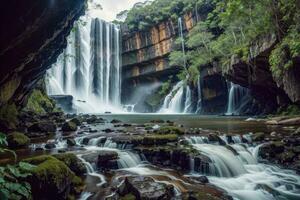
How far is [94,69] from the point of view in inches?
1737

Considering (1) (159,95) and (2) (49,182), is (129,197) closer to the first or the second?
(2) (49,182)

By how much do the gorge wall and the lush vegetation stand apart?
121cm

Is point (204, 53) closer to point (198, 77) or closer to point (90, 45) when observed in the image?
point (198, 77)

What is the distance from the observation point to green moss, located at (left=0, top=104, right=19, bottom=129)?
13810 millimetres

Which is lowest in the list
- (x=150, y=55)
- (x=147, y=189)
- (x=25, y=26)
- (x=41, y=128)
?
(x=147, y=189)

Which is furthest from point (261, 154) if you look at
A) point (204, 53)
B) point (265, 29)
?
point (204, 53)

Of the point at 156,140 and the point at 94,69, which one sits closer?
the point at 156,140

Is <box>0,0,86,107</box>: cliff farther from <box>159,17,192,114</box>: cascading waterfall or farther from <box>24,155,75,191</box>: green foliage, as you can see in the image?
<box>159,17,192,114</box>: cascading waterfall

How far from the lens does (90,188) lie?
6242 mm

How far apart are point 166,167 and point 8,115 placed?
10417mm

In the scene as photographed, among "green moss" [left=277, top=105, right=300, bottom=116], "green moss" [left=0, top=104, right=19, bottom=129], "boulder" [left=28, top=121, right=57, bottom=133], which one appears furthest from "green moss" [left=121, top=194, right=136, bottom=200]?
"green moss" [left=277, top=105, right=300, bottom=116]

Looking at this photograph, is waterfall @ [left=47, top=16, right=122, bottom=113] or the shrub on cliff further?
waterfall @ [left=47, top=16, right=122, bottom=113]

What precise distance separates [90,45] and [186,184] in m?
39.9

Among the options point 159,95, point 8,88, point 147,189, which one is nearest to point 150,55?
point 159,95
